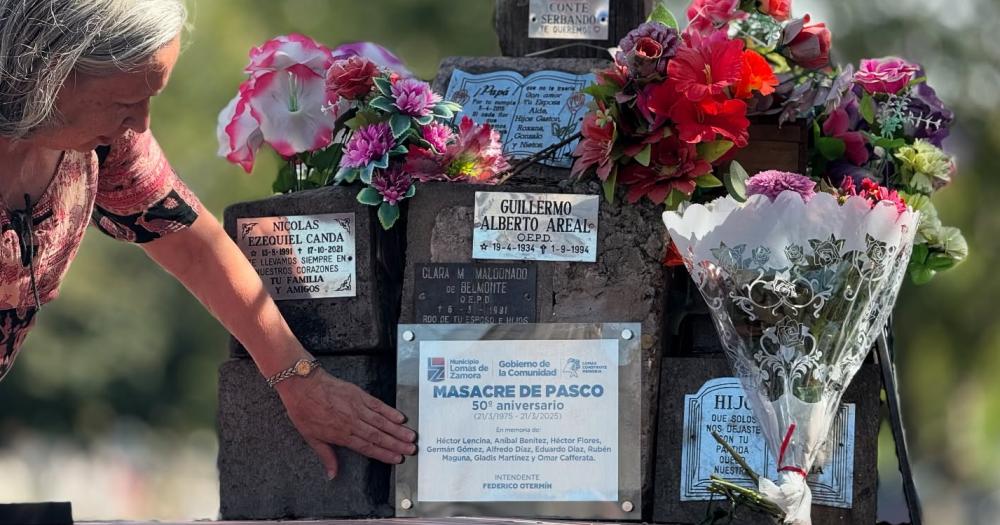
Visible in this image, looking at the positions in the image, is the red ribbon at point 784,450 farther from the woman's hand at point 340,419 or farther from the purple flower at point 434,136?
the purple flower at point 434,136

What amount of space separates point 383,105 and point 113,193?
0.78 metres

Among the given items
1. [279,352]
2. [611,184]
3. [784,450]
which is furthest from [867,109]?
[279,352]

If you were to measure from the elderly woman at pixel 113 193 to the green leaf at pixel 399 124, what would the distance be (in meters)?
0.54

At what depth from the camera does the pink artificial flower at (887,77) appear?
15.2 ft

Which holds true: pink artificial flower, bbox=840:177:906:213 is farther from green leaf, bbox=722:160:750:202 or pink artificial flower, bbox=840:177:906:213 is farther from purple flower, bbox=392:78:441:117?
purple flower, bbox=392:78:441:117

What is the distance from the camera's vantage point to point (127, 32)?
3641 mm

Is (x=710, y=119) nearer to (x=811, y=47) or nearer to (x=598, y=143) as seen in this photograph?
(x=598, y=143)

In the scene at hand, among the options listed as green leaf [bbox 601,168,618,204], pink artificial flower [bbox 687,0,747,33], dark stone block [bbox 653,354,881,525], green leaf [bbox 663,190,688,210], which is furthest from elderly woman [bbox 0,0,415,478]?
pink artificial flower [bbox 687,0,747,33]

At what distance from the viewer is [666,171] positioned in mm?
4203

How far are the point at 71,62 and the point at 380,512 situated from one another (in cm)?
151

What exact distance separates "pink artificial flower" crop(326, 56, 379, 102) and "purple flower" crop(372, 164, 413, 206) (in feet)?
0.84

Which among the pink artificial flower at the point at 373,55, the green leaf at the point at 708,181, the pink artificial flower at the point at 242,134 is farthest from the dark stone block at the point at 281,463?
the green leaf at the point at 708,181

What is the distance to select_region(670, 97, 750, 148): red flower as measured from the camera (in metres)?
4.11

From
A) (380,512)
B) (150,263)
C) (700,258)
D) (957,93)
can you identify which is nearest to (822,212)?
(700,258)
